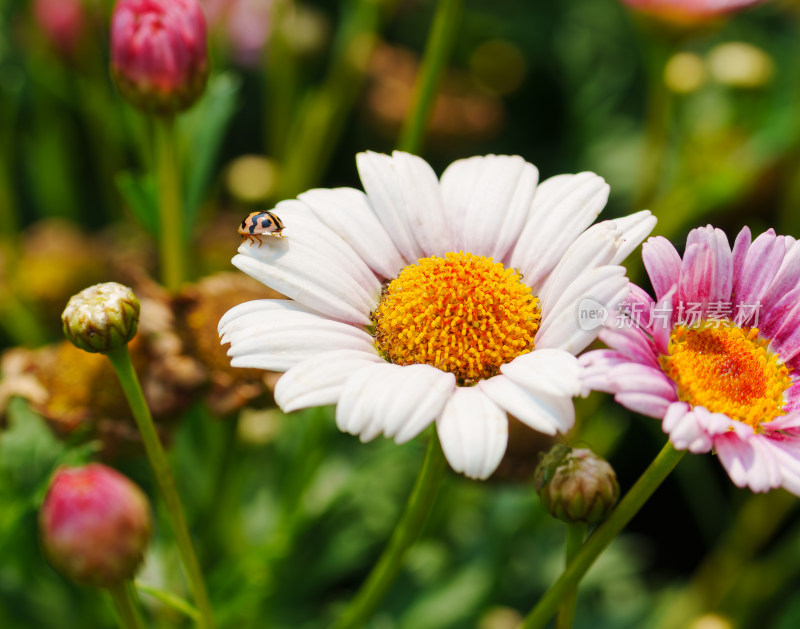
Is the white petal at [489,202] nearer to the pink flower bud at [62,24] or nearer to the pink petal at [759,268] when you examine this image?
the pink petal at [759,268]

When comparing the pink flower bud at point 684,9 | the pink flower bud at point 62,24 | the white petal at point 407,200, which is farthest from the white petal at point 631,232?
the pink flower bud at point 62,24

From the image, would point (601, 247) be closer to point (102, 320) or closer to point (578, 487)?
point (578, 487)

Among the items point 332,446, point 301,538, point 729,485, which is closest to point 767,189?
point 729,485

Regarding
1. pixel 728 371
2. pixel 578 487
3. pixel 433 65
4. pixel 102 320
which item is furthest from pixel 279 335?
pixel 433 65

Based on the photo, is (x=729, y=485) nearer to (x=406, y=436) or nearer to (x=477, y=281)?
(x=477, y=281)

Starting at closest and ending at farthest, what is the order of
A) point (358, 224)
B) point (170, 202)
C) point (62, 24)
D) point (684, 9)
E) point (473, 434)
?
point (473, 434), point (358, 224), point (170, 202), point (684, 9), point (62, 24)

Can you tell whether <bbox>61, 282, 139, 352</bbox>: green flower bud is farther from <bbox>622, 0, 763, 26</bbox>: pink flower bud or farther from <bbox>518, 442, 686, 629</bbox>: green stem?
<bbox>622, 0, 763, 26</bbox>: pink flower bud

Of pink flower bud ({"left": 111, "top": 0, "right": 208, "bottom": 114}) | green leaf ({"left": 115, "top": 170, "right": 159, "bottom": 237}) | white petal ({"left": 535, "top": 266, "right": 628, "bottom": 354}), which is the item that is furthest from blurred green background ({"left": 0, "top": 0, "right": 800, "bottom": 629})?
white petal ({"left": 535, "top": 266, "right": 628, "bottom": 354})
